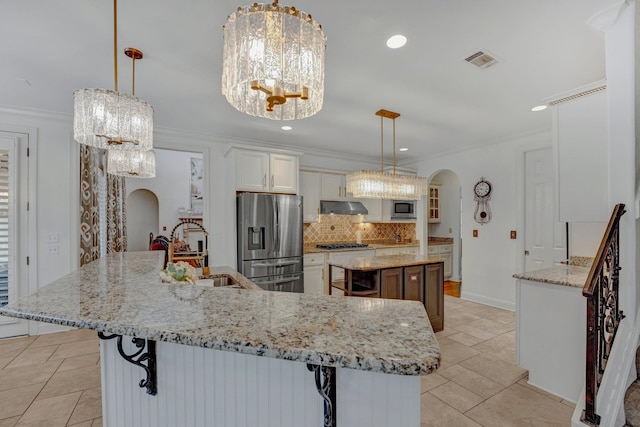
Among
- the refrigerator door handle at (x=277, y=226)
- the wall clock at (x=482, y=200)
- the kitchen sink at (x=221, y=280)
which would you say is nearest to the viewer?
the kitchen sink at (x=221, y=280)

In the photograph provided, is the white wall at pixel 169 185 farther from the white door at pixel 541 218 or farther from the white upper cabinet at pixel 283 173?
the white door at pixel 541 218

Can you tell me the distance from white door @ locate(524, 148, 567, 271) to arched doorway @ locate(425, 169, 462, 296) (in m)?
2.20

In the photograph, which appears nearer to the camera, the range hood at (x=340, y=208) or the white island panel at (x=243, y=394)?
the white island panel at (x=243, y=394)

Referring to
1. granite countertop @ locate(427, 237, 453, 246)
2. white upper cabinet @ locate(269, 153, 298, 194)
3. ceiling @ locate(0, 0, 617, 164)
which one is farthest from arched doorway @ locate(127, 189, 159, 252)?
granite countertop @ locate(427, 237, 453, 246)

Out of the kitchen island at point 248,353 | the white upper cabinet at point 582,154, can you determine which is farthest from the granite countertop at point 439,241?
the kitchen island at point 248,353

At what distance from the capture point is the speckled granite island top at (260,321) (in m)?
0.66

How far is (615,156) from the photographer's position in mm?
1899

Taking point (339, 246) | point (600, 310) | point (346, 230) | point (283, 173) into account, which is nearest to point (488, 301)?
point (339, 246)

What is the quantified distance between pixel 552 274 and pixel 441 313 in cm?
143

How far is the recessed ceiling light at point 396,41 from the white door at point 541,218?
3207mm

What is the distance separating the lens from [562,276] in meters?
2.44

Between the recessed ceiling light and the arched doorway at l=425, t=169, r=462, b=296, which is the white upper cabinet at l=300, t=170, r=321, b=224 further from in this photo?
the recessed ceiling light

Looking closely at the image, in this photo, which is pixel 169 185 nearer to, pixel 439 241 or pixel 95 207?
pixel 95 207

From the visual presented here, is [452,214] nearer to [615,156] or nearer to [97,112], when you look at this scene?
[615,156]
